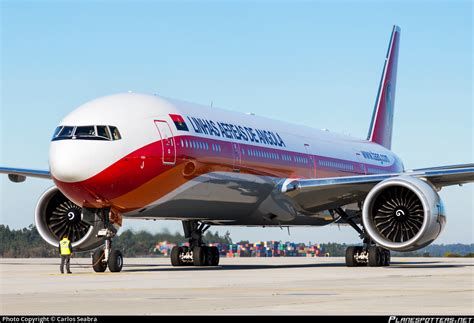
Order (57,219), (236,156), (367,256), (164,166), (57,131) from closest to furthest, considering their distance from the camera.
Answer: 1. (57,131)
2. (164,166)
3. (236,156)
4. (57,219)
5. (367,256)

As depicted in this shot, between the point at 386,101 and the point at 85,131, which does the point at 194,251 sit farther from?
the point at 386,101

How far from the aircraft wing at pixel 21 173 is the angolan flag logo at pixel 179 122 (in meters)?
5.83

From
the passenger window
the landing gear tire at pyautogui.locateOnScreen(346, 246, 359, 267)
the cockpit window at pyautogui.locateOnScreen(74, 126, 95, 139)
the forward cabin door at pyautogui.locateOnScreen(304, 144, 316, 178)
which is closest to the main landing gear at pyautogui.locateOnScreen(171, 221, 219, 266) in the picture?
the landing gear tire at pyautogui.locateOnScreen(346, 246, 359, 267)

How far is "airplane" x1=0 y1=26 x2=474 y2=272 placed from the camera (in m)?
22.2

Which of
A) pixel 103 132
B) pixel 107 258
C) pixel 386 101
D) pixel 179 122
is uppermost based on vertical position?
pixel 386 101

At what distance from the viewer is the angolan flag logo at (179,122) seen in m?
23.7

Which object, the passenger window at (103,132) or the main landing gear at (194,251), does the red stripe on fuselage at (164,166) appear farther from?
the main landing gear at (194,251)

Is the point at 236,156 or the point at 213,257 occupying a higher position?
the point at 236,156

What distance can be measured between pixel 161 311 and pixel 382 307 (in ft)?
9.00

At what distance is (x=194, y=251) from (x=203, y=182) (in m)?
3.86

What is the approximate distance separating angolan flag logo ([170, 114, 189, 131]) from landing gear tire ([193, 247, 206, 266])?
488cm

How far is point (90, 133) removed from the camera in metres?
22.2

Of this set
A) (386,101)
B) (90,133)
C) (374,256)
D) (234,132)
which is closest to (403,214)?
(374,256)

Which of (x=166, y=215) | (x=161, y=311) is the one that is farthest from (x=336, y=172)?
(x=161, y=311)
